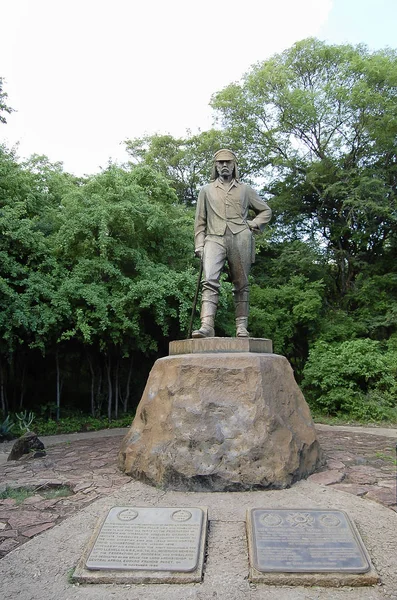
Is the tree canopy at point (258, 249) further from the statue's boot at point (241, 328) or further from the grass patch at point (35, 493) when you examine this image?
the grass patch at point (35, 493)

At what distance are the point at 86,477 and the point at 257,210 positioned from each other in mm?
3419

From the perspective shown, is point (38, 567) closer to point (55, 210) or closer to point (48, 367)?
point (55, 210)

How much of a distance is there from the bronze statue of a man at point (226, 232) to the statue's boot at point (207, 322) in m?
0.01

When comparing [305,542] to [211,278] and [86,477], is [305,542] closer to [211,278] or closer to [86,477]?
[86,477]

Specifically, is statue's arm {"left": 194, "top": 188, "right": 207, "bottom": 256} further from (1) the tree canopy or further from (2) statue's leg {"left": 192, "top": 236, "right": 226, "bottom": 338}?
(1) the tree canopy

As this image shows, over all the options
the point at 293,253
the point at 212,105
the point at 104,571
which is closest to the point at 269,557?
the point at 104,571

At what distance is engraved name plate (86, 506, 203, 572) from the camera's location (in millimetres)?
2627

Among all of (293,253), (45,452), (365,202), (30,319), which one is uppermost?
(365,202)

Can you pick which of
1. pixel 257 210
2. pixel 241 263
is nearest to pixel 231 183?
pixel 257 210

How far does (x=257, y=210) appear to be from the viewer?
539cm

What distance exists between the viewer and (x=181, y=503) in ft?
11.6

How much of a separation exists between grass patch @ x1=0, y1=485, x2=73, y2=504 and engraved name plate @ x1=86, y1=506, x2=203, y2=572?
0.96 m

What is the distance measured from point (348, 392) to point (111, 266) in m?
5.61

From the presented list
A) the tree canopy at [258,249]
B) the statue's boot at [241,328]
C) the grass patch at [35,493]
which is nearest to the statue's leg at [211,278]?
the statue's boot at [241,328]
